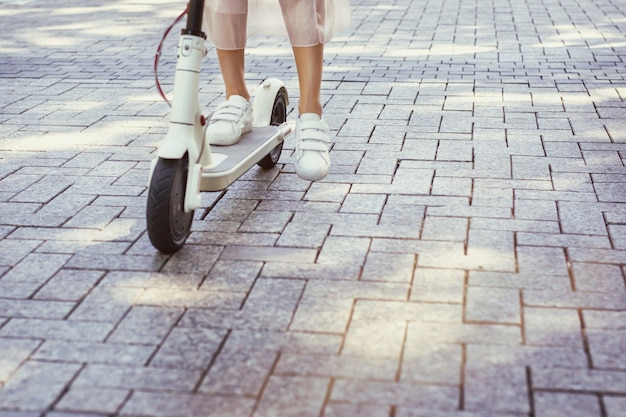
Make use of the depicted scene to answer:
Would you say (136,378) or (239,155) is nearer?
(136,378)

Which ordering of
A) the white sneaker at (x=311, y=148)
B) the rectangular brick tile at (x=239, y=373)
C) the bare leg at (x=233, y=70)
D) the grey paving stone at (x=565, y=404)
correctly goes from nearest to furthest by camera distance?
the grey paving stone at (x=565, y=404) → the rectangular brick tile at (x=239, y=373) → the white sneaker at (x=311, y=148) → the bare leg at (x=233, y=70)

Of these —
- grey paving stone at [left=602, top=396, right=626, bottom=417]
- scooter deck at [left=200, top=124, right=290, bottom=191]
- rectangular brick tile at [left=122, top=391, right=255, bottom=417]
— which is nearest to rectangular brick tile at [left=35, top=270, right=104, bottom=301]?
scooter deck at [left=200, top=124, right=290, bottom=191]

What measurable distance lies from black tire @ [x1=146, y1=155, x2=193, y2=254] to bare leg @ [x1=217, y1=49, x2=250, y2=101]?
77 cm

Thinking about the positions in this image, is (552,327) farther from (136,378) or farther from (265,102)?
(265,102)

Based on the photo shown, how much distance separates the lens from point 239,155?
10.6 ft

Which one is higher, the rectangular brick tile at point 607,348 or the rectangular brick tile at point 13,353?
the rectangular brick tile at point 13,353

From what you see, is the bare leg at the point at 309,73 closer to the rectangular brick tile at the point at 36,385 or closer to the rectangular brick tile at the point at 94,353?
the rectangular brick tile at the point at 94,353

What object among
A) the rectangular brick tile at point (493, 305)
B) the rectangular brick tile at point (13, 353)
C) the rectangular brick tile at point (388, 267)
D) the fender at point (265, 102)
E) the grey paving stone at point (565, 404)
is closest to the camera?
the grey paving stone at point (565, 404)

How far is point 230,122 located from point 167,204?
2.57ft

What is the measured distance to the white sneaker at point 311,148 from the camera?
10.6 ft

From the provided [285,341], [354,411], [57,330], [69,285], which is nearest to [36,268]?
[69,285]

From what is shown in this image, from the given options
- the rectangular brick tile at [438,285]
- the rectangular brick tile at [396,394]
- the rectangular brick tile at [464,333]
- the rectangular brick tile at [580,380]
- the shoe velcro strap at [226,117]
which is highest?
the shoe velcro strap at [226,117]

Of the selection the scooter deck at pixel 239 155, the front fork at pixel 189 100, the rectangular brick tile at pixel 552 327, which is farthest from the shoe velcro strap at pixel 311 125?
the rectangular brick tile at pixel 552 327

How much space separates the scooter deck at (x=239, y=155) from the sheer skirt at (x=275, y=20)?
Result: 349 millimetres
